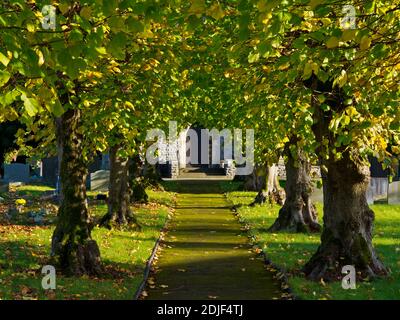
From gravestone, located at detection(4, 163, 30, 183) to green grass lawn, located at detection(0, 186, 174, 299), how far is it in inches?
776

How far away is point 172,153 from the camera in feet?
200

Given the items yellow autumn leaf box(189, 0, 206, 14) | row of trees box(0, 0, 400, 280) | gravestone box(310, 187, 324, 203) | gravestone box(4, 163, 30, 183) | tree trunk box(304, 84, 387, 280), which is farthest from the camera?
gravestone box(4, 163, 30, 183)

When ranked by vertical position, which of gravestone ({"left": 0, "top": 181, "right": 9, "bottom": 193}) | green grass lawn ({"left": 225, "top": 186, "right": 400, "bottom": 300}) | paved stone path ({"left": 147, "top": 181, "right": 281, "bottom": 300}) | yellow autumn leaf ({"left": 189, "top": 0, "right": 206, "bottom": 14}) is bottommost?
paved stone path ({"left": 147, "top": 181, "right": 281, "bottom": 300})

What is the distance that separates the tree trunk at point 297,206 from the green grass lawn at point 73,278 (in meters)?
4.73

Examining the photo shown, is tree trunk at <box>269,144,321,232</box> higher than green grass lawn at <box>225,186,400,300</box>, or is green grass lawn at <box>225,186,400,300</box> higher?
tree trunk at <box>269,144,321,232</box>

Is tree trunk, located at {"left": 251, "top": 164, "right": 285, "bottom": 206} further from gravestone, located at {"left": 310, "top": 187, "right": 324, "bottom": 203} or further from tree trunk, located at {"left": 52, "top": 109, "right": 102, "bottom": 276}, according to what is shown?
tree trunk, located at {"left": 52, "top": 109, "right": 102, "bottom": 276}

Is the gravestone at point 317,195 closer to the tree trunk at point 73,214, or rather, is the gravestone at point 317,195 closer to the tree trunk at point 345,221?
the tree trunk at point 345,221

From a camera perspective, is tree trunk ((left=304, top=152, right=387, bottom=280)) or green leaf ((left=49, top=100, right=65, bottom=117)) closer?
green leaf ((left=49, top=100, right=65, bottom=117))

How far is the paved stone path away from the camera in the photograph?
14.2 metres

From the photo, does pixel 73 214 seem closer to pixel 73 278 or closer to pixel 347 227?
pixel 73 278

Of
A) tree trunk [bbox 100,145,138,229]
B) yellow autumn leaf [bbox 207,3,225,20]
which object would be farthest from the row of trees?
tree trunk [bbox 100,145,138,229]

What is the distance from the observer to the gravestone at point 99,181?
42.2 metres

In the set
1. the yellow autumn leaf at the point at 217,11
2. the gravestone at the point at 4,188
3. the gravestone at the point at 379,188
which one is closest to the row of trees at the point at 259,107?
the yellow autumn leaf at the point at 217,11

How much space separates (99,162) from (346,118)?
48.4 m
